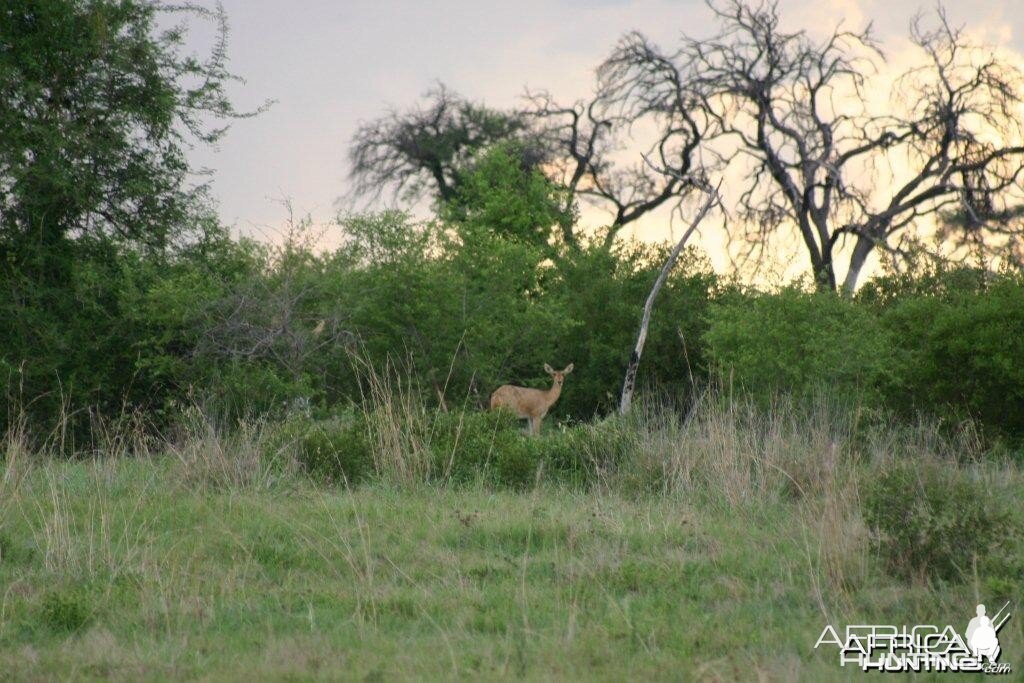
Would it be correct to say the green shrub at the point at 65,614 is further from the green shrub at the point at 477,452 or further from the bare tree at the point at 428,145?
the bare tree at the point at 428,145

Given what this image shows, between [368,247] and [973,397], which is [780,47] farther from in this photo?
[973,397]

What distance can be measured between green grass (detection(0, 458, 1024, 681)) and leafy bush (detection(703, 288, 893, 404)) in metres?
8.86

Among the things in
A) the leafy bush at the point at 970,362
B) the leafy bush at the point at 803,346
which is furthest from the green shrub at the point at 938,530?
the leafy bush at the point at 803,346

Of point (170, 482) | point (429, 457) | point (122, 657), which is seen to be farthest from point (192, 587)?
point (429, 457)

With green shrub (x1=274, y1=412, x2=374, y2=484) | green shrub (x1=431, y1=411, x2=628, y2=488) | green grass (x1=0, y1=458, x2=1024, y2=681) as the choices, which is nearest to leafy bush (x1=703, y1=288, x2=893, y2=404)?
green shrub (x1=431, y1=411, x2=628, y2=488)

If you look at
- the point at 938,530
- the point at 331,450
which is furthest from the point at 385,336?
the point at 938,530

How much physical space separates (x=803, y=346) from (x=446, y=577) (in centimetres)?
1309

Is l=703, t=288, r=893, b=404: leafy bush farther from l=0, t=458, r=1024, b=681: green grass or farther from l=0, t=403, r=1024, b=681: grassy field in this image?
l=0, t=458, r=1024, b=681: green grass

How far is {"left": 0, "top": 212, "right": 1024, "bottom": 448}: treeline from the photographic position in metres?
17.0

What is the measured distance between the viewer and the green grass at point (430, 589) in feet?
19.2

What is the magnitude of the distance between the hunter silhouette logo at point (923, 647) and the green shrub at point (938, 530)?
3.15 ft

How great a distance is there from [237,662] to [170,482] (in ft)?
17.6

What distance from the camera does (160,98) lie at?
20797 millimetres

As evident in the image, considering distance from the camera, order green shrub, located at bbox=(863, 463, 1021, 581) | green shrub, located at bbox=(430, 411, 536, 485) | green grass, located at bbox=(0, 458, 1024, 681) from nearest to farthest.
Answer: green grass, located at bbox=(0, 458, 1024, 681) < green shrub, located at bbox=(863, 463, 1021, 581) < green shrub, located at bbox=(430, 411, 536, 485)
